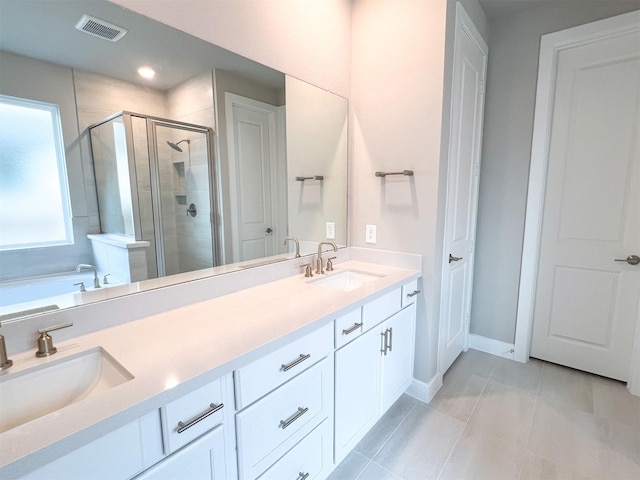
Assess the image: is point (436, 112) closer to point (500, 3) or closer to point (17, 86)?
point (500, 3)

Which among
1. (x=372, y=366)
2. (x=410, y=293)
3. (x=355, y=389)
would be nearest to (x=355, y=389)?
(x=355, y=389)

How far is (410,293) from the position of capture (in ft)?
6.04

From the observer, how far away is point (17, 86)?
2.99 feet

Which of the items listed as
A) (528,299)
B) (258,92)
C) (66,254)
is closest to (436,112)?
(258,92)

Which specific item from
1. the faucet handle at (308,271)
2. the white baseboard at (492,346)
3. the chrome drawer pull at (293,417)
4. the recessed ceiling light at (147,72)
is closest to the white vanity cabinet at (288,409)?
the chrome drawer pull at (293,417)

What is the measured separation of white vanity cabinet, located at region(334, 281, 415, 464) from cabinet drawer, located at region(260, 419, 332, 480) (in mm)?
72

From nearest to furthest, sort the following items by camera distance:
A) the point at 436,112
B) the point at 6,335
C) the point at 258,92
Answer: the point at 6,335 → the point at 258,92 → the point at 436,112

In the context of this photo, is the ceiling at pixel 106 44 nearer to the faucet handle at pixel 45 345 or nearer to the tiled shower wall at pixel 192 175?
the tiled shower wall at pixel 192 175

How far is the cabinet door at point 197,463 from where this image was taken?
0.76 m

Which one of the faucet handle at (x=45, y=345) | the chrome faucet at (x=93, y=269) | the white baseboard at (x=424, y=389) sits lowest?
the white baseboard at (x=424, y=389)

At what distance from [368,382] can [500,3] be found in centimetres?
263

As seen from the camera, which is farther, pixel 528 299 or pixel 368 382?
pixel 528 299

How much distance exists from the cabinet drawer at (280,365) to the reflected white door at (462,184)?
1141 millimetres

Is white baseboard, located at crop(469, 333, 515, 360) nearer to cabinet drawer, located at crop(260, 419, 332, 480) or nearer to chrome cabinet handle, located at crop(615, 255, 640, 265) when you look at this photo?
chrome cabinet handle, located at crop(615, 255, 640, 265)
